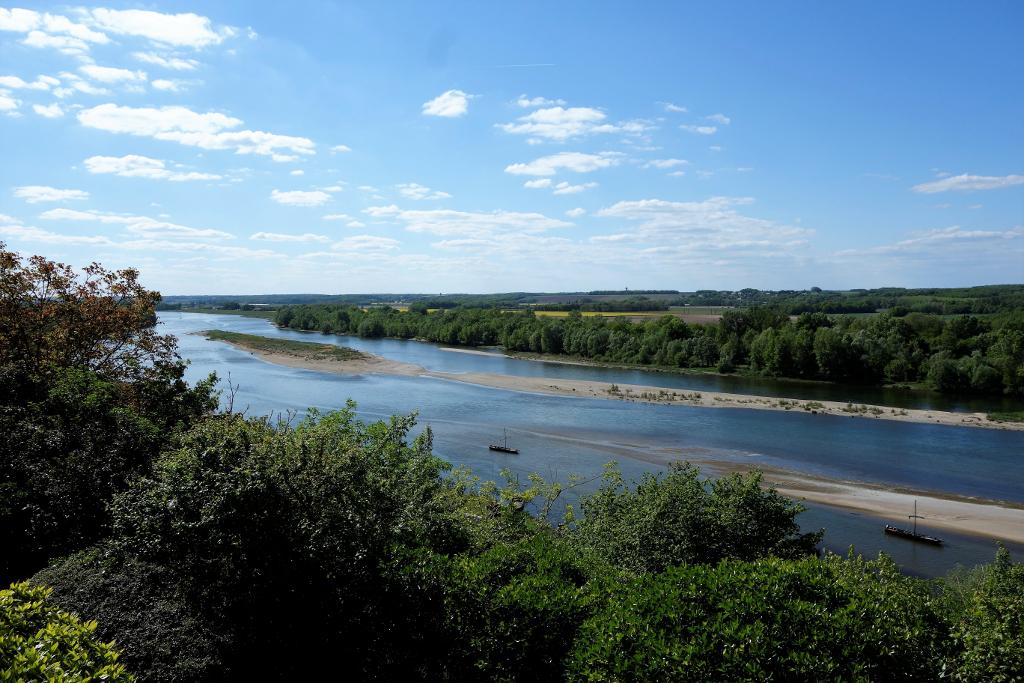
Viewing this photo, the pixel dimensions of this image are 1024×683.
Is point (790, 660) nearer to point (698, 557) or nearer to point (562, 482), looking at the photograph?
point (698, 557)

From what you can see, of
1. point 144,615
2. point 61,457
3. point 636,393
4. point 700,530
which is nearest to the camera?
point 144,615

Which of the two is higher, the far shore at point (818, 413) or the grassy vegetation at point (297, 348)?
the grassy vegetation at point (297, 348)

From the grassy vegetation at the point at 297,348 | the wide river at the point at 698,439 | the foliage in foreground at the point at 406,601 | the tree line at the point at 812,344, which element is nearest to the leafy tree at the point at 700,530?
the foliage in foreground at the point at 406,601

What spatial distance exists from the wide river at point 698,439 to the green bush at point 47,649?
2420 centimetres

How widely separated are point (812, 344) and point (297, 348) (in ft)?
232

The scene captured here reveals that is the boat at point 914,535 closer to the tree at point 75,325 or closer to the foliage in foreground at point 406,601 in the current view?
the foliage in foreground at point 406,601

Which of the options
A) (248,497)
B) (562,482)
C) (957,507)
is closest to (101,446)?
(248,497)

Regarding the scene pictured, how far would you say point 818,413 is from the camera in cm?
4891

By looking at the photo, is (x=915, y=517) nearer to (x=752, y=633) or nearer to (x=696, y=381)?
(x=752, y=633)

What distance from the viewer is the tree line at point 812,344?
5812cm

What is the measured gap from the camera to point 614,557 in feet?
43.3

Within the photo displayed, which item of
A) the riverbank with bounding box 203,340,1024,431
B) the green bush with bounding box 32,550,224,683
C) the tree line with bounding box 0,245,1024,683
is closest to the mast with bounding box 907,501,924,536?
the tree line with bounding box 0,245,1024,683

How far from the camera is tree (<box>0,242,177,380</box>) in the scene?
51.4 ft

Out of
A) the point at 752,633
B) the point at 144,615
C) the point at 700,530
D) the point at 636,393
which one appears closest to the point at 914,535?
the point at 700,530
